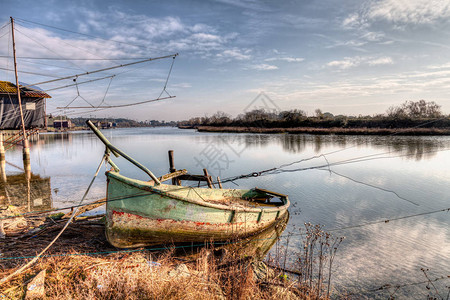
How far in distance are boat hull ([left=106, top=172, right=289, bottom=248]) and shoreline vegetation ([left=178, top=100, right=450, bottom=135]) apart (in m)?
48.3

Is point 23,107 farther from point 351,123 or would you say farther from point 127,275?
point 351,123

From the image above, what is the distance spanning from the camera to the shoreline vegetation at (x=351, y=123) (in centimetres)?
4650

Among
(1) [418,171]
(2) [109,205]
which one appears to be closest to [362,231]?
(2) [109,205]

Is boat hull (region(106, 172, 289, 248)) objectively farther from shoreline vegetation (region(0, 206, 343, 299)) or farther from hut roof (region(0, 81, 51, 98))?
hut roof (region(0, 81, 51, 98))

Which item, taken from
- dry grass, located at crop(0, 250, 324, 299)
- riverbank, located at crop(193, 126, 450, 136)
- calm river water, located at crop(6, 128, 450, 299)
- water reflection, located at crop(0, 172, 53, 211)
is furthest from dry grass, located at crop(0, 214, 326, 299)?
riverbank, located at crop(193, 126, 450, 136)

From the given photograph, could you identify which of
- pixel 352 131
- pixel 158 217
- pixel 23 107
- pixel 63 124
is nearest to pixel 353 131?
pixel 352 131

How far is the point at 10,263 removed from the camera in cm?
532

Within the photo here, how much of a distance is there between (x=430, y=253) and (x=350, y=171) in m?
12.6

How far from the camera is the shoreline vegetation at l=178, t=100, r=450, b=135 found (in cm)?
4650

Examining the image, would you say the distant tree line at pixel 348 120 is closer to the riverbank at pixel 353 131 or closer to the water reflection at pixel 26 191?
the riverbank at pixel 353 131

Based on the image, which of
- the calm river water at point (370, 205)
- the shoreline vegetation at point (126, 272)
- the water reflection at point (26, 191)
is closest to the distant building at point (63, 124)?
the calm river water at point (370, 205)

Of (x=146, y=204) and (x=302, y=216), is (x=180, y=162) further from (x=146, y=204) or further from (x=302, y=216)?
(x=146, y=204)

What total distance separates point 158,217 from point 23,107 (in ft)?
93.3

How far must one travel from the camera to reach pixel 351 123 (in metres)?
57.5
